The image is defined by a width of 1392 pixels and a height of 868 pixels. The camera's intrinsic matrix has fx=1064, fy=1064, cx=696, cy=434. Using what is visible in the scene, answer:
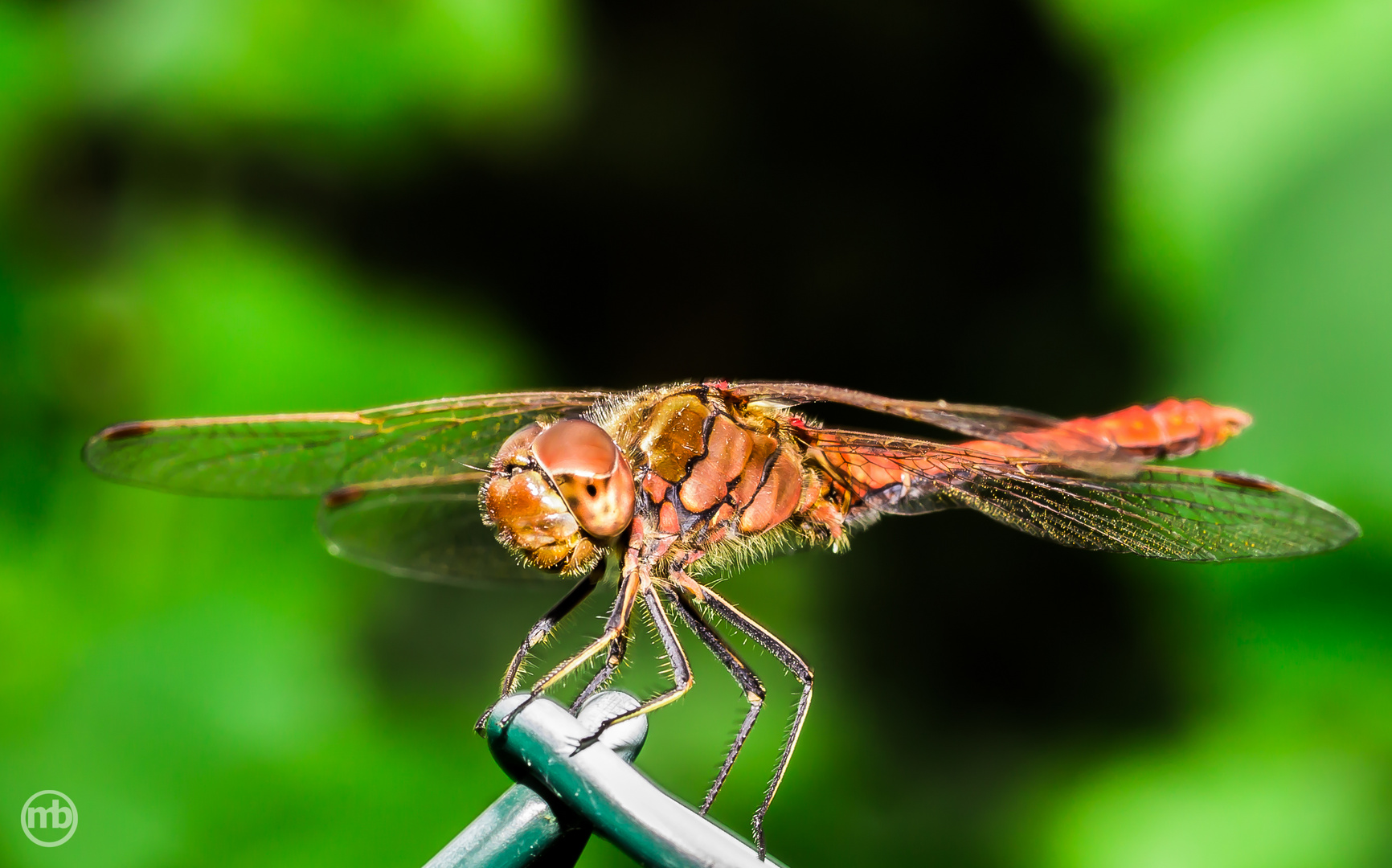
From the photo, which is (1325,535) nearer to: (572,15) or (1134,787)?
(1134,787)

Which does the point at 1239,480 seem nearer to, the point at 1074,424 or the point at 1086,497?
the point at 1086,497

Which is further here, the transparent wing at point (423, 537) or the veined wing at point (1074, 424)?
the transparent wing at point (423, 537)

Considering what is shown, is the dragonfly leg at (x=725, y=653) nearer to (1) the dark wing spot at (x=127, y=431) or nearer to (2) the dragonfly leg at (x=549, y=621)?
(2) the dragonfly leg at (x=549, y=621)

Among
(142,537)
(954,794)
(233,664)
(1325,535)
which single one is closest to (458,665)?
(233,664)

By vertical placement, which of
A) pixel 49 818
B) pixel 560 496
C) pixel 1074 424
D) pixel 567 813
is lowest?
pixel 49 818

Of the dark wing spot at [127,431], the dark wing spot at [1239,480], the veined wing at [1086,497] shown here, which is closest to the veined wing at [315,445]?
the dark wing spot at [127,431]

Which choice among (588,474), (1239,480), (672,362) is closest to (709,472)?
(588,474)

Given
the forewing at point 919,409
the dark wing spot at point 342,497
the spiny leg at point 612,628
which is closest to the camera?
the spiny leg at point 612,628
